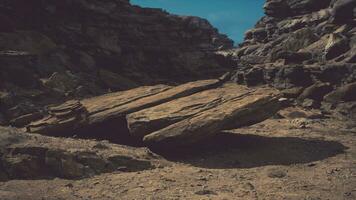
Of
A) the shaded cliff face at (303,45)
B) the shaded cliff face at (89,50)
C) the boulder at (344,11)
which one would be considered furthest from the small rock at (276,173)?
the boulder at (344,11)

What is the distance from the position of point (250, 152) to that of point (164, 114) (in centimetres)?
519

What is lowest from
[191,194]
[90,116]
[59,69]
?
[191,194]

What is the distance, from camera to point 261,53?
59.2 metres

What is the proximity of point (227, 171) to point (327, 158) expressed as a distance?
5710 mm

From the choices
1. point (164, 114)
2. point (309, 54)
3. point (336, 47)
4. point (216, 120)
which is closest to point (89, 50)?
point (309, 54)

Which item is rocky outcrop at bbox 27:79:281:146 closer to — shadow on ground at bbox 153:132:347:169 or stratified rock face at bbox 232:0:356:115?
shadow on ground at bbox 153:132:347:169

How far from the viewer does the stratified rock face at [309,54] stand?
4047 cm

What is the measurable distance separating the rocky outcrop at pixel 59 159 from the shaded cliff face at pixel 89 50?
989 cm

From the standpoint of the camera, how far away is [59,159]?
22.6m

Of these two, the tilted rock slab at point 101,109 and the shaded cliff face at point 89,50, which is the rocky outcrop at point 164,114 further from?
the shaded cliff face at point 89,50

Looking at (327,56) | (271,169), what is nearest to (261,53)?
(327,56)

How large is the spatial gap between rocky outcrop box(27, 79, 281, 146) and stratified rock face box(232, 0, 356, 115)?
13.2 m

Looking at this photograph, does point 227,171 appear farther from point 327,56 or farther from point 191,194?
point 327,56

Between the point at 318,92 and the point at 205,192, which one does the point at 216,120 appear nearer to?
the point at 205,192
